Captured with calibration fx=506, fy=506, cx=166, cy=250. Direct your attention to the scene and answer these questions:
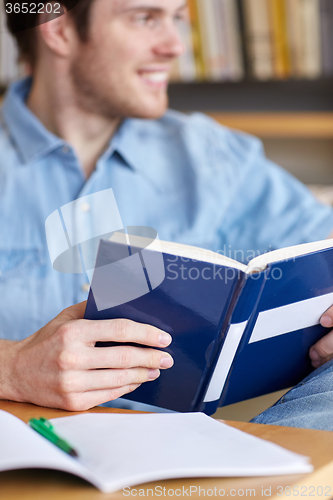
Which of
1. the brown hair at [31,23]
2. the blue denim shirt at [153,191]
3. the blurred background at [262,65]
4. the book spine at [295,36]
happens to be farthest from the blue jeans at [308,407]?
the book spine at [295,36]

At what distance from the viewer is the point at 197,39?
1.54 meters

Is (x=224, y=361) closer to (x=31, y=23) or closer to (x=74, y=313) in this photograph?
(x=74, y=313)

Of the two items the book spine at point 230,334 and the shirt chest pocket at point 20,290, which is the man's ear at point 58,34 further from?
the book spine at point 230,334

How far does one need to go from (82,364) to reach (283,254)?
242 mm

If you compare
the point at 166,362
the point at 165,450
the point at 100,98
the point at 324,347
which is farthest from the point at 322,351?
the point at 100,98

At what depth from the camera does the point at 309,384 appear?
23.5 inches

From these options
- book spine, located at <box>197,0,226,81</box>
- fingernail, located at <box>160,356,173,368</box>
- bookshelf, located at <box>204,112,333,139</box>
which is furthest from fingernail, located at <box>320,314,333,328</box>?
book spine, located at <box>197,0,226,81</box>

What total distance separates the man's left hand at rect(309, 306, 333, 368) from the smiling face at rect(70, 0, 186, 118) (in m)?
0.61

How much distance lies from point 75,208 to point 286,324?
14.9 inches

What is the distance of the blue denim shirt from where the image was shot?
92 cm

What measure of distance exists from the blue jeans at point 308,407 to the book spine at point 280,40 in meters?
1.09

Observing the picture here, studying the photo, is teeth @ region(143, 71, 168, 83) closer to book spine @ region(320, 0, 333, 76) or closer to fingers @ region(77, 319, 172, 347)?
book spine @ region(320, 0, 333, 76)

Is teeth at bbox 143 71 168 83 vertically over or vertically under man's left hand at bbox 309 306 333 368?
over

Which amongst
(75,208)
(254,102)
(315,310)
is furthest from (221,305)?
(254,102)
